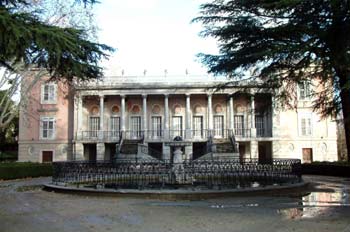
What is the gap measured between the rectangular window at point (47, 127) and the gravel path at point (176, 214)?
105ft

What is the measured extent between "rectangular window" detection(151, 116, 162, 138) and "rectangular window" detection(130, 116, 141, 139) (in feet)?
5.00

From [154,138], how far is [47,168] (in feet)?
50.2

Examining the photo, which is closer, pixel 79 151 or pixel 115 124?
pixel 79 151

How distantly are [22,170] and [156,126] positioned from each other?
21025mm

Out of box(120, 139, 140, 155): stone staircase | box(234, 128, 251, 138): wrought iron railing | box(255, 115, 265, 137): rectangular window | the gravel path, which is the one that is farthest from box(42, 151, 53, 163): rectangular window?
the gravel path

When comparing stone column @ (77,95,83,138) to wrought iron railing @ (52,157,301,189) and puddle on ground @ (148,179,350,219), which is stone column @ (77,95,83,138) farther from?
puddle on ground @ (148,179,350,219)

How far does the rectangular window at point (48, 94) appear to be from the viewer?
45562 mm

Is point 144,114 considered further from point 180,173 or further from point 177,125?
point 180,173

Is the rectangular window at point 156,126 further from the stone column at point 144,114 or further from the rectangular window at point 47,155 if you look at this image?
the rectangular window at point 47,155

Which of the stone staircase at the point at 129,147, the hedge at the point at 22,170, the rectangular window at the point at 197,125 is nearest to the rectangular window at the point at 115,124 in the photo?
the stone staircase at the point at 129,147

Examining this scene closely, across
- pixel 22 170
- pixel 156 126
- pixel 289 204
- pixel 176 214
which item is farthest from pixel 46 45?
pixel 156 126

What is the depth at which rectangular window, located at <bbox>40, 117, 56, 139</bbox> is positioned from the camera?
44781 millimetres

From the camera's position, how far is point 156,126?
151 ft

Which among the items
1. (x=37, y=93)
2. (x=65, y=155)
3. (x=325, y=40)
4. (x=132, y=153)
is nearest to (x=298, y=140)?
(x=132, y=153)
